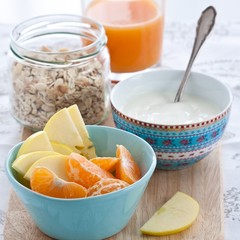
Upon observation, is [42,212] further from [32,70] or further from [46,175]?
[32,70]

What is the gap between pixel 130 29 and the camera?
5.49ft

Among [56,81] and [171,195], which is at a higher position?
[56,81]

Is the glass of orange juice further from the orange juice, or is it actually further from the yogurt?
the yogurt

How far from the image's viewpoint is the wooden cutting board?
1189 millimetres

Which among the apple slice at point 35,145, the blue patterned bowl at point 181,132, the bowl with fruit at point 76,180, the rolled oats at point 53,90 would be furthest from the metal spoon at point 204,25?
the apple slice at point 35,145

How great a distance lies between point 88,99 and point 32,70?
0.13m

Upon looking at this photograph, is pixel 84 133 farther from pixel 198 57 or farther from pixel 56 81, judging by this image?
pixel 198 57

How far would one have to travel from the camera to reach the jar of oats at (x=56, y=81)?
143cm

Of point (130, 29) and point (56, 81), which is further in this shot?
point (130, 29)

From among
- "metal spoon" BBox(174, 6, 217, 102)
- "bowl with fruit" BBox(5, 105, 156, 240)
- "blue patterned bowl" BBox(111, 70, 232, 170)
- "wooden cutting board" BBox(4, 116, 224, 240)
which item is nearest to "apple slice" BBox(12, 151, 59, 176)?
Answer: "bowl with fruit" BBox(5, 105, 156, 240)

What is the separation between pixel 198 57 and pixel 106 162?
0.71 m

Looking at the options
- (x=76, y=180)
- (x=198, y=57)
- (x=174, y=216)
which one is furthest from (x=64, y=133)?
(x=198, y=57)

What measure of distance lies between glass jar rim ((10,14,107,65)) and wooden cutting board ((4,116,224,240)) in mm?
290

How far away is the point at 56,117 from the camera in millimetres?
1284
